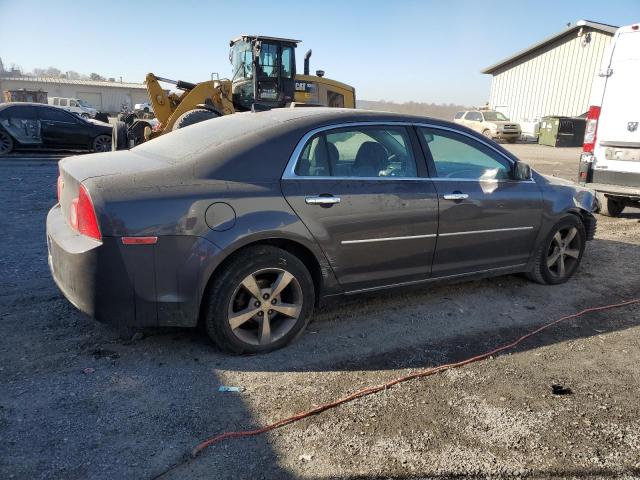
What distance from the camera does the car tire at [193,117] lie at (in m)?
10.7

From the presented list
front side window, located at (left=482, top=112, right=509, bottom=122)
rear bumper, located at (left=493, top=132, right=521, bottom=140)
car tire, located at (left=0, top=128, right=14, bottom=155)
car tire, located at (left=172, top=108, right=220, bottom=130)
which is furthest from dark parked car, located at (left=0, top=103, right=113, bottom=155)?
front side window, located at (left=482, top=112, right=509, bottom=122)

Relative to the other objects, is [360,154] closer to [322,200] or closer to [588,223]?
[322,200]

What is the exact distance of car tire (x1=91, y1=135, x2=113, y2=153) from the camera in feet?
48.3

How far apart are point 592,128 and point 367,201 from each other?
230 inches

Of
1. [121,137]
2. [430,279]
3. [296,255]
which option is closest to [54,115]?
[121,137]

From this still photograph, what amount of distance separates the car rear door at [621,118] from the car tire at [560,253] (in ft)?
9.94

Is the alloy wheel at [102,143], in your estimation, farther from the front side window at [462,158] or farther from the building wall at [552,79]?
the building wall at [552,79]

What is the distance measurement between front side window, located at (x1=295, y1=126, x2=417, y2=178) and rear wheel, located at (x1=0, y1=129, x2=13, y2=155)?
1330cm

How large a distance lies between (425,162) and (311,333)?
161 centimetres

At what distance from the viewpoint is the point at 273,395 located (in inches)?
118

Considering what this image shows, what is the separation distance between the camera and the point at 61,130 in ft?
46.7

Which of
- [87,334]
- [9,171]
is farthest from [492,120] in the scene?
[87,334]

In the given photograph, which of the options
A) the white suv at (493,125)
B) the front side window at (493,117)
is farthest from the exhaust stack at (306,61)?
the front side window at (493,117)

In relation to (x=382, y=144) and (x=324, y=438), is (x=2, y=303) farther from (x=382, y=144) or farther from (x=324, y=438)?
(x=382, y=144)
